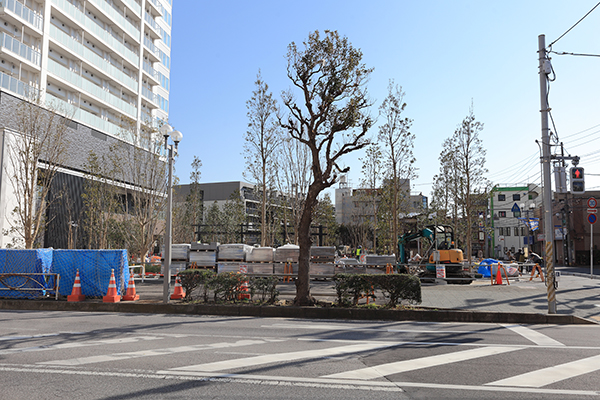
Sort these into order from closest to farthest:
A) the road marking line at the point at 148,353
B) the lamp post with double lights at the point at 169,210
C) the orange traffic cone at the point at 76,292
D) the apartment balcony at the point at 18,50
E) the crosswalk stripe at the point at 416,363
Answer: the crosswalk stripe at the point at 416,363, the road marking line at the point at 148,353, the lamp post with double lights at the point at 169,210, the orange traffic cone at the point at 76,292, the apartment balcony at the point at 18,50

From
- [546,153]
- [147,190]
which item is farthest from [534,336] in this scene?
[147,190]

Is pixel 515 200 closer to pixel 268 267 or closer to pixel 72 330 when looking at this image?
pixel 268 267

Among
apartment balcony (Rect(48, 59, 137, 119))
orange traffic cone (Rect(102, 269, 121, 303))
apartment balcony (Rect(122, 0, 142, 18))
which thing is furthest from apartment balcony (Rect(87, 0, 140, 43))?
orange traffic cone (Rect(102, 269, 121, 303))

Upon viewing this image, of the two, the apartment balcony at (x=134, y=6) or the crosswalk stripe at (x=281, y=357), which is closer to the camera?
the crosswalk stripe at (x=281, y=357)

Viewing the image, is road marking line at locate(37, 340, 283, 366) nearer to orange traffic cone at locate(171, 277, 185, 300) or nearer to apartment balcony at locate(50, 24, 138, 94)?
orange traffic cone at locate(171, 277, 185, 300)

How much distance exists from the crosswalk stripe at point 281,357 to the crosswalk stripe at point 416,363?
1.09m

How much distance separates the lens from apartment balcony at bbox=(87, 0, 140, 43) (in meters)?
39.4

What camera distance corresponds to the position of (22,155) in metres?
24.3

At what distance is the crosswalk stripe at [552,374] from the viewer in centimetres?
558

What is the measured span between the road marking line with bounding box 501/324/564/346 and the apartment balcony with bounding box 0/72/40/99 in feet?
94.9

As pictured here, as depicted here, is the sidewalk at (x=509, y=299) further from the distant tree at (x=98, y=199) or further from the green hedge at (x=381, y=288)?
the distant tree at (x=98, y=199)

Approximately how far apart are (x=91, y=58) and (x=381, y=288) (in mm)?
36192

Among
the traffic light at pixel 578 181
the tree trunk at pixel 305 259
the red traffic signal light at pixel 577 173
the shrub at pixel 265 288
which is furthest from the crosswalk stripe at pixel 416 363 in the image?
the red traffic signal light at pixel 577 173

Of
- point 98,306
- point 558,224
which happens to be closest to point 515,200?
point 558,224
